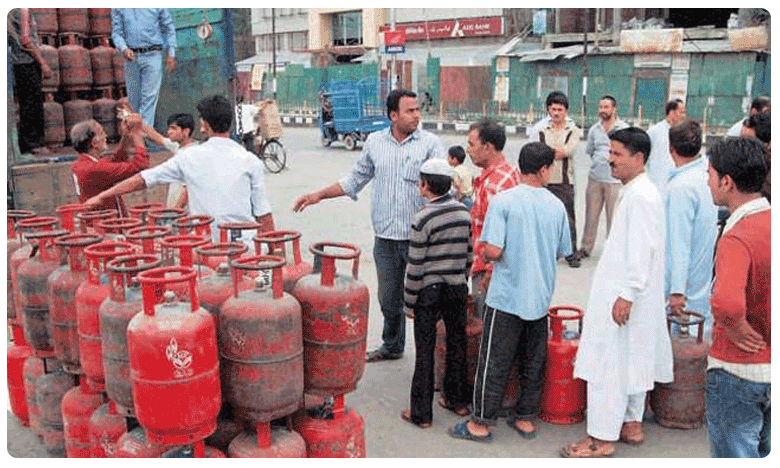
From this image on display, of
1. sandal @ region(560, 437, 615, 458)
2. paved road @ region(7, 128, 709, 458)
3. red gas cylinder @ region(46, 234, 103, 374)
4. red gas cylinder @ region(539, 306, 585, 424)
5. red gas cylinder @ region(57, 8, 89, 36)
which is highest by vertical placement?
red gas cylinder @ region(57, 8, 89, 36)

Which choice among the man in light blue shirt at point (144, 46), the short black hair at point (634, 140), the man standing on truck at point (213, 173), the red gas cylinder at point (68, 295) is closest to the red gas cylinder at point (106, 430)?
the red gas cylinder at point (68, 295)

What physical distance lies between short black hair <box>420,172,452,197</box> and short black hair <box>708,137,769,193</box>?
1.40 metres

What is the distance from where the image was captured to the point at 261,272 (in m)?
2.95

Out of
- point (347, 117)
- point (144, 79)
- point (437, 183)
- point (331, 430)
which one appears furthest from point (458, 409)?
point (347, 117)

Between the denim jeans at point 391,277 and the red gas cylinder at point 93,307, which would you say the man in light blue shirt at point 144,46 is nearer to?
the denim jeans at point 391,277

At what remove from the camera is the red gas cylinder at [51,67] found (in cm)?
705

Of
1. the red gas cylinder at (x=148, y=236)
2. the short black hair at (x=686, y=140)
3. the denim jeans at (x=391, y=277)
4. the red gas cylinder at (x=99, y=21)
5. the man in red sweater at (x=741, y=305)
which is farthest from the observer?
the red gas cylinder at (x=99, y=21)

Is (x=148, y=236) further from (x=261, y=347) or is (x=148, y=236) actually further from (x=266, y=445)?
(x=266, y=445)

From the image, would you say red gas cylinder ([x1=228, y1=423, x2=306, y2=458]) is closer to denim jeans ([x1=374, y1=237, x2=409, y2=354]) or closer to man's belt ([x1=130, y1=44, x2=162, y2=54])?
denim jeans ([x1=374, y1=237, x2=409, y2=354])

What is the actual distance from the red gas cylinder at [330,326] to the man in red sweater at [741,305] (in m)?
1.35

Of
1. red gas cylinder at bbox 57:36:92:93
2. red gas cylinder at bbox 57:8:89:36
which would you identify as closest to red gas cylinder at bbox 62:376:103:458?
red gas cylinder at bbox 57:36:92:93

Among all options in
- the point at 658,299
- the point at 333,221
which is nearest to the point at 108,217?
the point at 658,299

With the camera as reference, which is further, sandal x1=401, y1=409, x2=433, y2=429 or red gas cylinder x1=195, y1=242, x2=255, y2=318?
sandal x1=401, y1=409, x2=433, y2=429

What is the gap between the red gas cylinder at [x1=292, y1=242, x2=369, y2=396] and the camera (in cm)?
296
